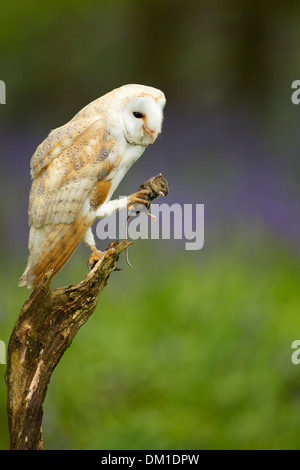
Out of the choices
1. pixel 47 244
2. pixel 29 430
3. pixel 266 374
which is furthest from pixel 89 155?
pixel 266 374

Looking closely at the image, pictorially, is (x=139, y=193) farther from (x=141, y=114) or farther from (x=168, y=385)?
(x=168, y=385)

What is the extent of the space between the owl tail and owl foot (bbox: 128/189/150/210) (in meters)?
0.09

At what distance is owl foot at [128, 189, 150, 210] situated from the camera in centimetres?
136

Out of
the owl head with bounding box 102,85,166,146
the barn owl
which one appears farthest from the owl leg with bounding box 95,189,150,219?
the owl head with bounding box 102,85,166,146

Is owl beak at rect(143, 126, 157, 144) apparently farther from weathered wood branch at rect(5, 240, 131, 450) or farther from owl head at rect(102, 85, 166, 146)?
weathered wood branch at rect(5, 240, 131, 450)

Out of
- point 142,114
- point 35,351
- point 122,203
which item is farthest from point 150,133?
point 35,351

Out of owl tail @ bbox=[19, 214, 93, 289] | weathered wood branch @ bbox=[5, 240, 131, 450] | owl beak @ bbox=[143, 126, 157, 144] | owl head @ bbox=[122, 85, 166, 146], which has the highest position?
owl head @ bbox=[122, 85, 166, 146]

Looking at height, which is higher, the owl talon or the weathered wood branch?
the owl talon

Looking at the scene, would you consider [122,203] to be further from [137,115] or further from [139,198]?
[137,115]

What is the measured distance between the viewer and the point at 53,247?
1.32 meters

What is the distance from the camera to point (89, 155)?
4.40ft

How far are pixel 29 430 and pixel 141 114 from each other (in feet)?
2.15

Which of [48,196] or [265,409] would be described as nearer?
[48,196]

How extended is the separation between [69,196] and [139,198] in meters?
0.15
